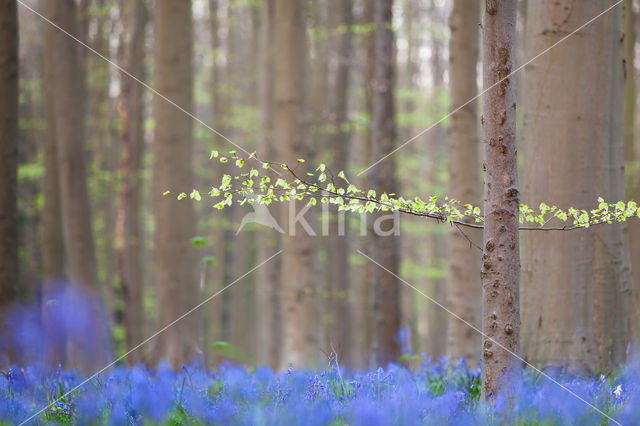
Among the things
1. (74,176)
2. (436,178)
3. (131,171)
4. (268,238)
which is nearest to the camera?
(74,176)

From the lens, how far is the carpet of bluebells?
279cm

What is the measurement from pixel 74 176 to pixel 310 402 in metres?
6.70

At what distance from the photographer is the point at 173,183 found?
7.94 meters

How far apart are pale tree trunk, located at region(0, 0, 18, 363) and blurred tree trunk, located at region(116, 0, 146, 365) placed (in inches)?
149

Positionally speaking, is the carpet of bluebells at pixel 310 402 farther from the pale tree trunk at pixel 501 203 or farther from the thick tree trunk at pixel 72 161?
the thick tree trunk at pixel 72 161

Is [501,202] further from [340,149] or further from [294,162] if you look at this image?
[340,149]

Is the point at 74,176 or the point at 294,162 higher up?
the point at 294,162

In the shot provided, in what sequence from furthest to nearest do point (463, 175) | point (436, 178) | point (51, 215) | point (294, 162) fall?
1. point (436, 178)
2. point (51, 215)
3. point (294, 162)
4. point (463, 175)

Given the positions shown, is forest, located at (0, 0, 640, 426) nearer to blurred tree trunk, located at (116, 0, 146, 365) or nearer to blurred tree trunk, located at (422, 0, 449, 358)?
blurred tree trunk, located at (116, 0, 146, 365)

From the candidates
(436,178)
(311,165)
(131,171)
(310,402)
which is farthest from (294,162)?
(436,178)

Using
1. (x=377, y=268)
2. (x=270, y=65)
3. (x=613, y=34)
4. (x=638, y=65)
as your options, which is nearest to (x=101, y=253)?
(x=270, y=65)

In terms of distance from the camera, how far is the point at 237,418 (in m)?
2.83

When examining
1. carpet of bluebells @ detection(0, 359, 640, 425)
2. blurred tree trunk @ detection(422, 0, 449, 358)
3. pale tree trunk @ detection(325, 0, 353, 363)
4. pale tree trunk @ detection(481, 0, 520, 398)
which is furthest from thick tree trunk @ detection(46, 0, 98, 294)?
blurred tree trunk @ detection(422, 0, 449, 358)

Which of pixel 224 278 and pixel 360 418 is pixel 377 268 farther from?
pixel 224 278
